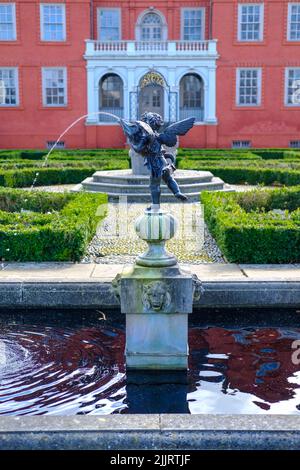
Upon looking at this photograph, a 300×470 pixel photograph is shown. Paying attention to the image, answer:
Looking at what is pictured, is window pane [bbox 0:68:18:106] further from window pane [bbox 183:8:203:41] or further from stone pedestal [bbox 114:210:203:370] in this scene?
stone pedestal [bbox 114:210:203:370]

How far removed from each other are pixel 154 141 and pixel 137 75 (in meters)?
22.0

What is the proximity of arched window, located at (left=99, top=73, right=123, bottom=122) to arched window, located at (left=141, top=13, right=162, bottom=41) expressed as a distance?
2.47 meters

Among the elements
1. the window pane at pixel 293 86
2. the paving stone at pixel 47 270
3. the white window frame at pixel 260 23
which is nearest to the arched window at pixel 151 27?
the white window frame at pixel 260 23

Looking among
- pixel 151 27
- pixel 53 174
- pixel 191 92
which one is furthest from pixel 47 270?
pixel 151 27

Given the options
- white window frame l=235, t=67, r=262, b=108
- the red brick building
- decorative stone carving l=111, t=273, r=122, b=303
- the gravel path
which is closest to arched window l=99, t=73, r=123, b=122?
the red brick building

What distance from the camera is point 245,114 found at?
26734 millimetres

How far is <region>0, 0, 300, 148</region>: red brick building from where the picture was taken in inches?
1027

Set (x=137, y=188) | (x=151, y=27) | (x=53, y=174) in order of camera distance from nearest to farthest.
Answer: (x=137, y=188)
(x=53, y=174)
(x=151, y=27)

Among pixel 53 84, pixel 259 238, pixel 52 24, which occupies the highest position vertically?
pixel 52 24

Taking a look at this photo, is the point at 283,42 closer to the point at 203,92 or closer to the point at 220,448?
the point at 203,92

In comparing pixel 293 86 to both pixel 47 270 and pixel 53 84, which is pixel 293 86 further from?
pixel 47 270

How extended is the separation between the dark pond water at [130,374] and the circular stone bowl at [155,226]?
1.05 m

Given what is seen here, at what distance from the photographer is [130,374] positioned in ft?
15.3

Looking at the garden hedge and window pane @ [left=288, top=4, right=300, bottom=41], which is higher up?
window pane @ [left=288, top=4, right=300, bottom=41]
